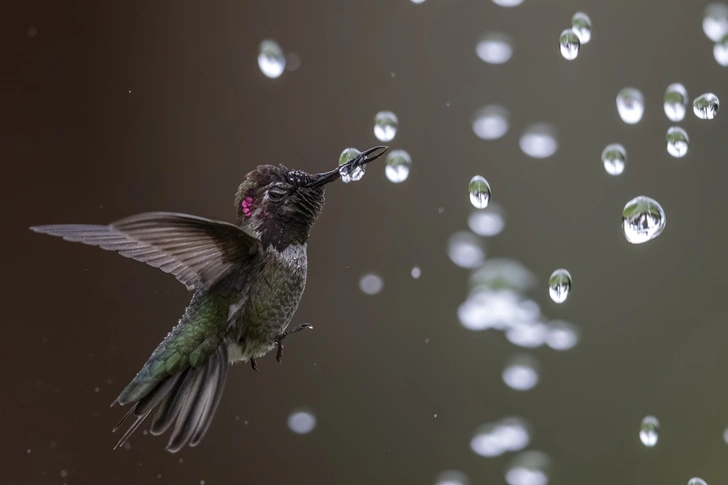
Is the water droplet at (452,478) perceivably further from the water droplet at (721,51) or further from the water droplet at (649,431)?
Answer: the water droplet at (721,51)

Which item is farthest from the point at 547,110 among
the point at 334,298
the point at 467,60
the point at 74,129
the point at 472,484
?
the point at 74,129

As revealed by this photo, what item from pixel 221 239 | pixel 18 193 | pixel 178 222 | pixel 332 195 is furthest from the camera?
pixel 332 195

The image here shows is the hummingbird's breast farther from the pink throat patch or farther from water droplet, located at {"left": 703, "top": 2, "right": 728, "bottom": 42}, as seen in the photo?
water droplet, located at {"left": 703, "top": 2, "right": 728, "bottom": 42}

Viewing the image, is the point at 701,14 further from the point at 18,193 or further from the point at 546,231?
the point at 18,193

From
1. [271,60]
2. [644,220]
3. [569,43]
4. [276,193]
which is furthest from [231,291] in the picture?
[569,43]

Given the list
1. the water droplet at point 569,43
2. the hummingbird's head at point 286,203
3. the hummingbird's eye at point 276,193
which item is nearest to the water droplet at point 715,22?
the water droplet at point 569,43

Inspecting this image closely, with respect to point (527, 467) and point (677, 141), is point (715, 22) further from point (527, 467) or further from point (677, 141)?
point (527, 467)

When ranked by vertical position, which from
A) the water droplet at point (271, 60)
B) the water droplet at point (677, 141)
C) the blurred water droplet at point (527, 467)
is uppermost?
the water droplet at point (677, 141)
